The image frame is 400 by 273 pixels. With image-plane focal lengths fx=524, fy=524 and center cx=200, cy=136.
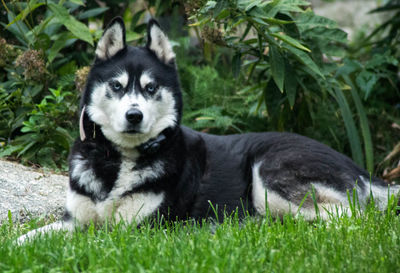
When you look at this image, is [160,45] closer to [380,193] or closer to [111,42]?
[111,42]

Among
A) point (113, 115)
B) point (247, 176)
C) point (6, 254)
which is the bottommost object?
point (247, 176)

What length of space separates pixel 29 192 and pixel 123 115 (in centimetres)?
138

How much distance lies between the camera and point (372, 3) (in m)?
16.1

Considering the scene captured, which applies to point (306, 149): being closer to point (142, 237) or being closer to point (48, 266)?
point (142, 237)

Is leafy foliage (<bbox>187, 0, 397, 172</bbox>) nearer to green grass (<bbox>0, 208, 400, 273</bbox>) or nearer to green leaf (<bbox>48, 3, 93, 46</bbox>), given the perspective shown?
green leaf (<bbox>48, 3, 93, 46</bbox>)

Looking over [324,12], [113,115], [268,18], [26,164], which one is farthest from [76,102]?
[324,12]

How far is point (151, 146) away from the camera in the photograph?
3.84m

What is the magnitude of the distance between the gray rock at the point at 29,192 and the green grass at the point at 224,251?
133 cm

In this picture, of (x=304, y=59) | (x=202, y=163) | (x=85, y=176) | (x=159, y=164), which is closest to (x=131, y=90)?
(x=159, y=164)

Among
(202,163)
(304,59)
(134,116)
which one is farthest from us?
(304,59)

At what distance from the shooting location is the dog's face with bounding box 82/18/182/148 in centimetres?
370

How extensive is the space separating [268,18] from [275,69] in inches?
22.6

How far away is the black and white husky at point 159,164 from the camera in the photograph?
371cm

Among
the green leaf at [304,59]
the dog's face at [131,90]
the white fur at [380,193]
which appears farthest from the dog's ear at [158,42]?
the white fur at [380,193]
